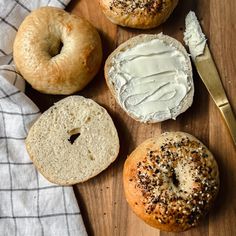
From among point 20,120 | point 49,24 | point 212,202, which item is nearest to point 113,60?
point 49,24

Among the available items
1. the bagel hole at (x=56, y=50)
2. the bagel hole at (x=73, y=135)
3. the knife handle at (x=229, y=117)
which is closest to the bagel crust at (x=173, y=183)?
the knife handle at (x=229, y=117)

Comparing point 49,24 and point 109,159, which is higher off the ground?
point 49,24

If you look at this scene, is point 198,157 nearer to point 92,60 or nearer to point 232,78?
point 232,78

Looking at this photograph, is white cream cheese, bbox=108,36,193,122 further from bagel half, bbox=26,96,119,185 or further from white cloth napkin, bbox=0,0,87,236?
white cloth napkin, bbox=0,0,87,236

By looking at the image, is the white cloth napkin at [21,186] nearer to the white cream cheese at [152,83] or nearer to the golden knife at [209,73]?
the white cream cheese at [152,83]

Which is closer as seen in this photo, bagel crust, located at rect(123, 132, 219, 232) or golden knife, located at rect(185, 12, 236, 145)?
bagel crust, located at rect(123, 132, 219, 232)

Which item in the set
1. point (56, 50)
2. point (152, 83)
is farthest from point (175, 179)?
point (56, 50)

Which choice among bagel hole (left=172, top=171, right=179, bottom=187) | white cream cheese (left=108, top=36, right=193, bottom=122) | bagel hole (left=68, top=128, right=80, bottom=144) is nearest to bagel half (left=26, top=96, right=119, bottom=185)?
bagel hole (left=68, top=128, right=80, bottom=144)
